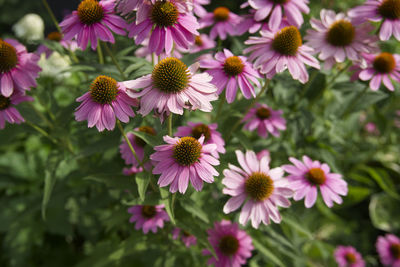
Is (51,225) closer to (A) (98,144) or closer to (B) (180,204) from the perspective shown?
(A) (98,144)

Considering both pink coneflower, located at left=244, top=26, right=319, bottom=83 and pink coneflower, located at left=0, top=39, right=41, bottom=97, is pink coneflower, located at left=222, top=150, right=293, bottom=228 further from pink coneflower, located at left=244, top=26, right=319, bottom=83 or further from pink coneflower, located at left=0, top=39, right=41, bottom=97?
pink coneflower, located at left=0, top=39, right=41, bottom=97

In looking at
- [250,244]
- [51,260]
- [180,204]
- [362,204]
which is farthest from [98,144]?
[362,204]

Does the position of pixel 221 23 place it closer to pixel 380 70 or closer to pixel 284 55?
pixel 284 55

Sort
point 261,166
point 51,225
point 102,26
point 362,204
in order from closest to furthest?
point 102,26, point 261,166, point 51,225, point 362,204

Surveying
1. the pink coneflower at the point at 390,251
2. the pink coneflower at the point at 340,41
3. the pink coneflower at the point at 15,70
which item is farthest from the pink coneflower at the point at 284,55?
the pink coneflower at the point at 390,251

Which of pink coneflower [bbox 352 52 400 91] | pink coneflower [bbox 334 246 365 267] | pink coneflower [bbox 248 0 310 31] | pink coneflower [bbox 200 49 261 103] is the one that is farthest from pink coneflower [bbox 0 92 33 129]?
pink coneflower [bbox 334 246 365 267]

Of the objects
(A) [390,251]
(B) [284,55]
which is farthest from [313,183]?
(A) [390,251]

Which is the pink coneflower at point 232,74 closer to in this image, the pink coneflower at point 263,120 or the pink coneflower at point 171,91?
the pink coneflower at point 171,91
